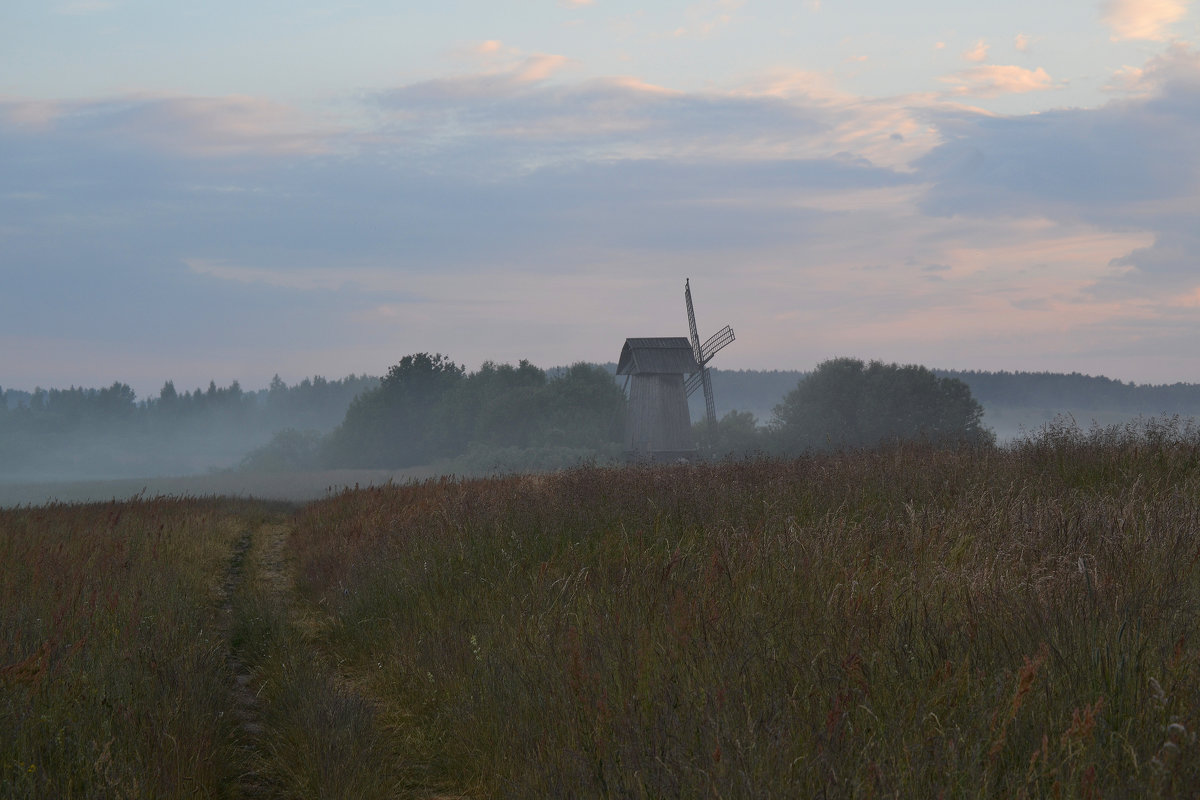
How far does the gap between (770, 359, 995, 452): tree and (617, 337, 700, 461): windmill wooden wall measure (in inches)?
424

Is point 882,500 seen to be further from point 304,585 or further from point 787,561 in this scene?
point 304,585

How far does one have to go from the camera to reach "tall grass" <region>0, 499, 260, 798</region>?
165 inches

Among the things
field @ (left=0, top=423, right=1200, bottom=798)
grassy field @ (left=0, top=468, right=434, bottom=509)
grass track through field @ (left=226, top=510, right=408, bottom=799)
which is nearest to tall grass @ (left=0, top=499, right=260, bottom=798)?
field @ (left=0, top=423, right=1200, bottom=798)

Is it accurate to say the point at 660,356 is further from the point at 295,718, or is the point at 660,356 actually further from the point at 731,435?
the point at 295,718

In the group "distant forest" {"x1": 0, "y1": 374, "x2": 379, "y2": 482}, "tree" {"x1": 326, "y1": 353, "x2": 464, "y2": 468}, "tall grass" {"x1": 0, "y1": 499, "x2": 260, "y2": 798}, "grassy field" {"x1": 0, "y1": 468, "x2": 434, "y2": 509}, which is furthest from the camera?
"distant forest" {"x1": 0, "y1": 374, "x2": 379, "y2": 482}

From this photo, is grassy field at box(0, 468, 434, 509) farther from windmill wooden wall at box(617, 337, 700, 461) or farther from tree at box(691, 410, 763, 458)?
tree at box(691, 410, 763, 458)

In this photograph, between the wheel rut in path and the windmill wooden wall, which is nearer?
the wheel rut in path

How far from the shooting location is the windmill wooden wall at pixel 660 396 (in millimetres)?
47438

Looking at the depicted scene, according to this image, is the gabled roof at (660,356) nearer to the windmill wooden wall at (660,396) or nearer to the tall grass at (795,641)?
the windmill wooden wall at (660,396)

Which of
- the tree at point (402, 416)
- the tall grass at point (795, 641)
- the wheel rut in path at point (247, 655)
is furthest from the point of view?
the tree at point (402, 416)

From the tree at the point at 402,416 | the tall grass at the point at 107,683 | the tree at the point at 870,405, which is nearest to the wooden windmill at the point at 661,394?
the tree at the point at 870,405

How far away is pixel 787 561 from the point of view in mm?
6145

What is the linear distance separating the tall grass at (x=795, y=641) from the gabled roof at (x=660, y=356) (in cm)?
3755

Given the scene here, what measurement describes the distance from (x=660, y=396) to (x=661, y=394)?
0.14 m
